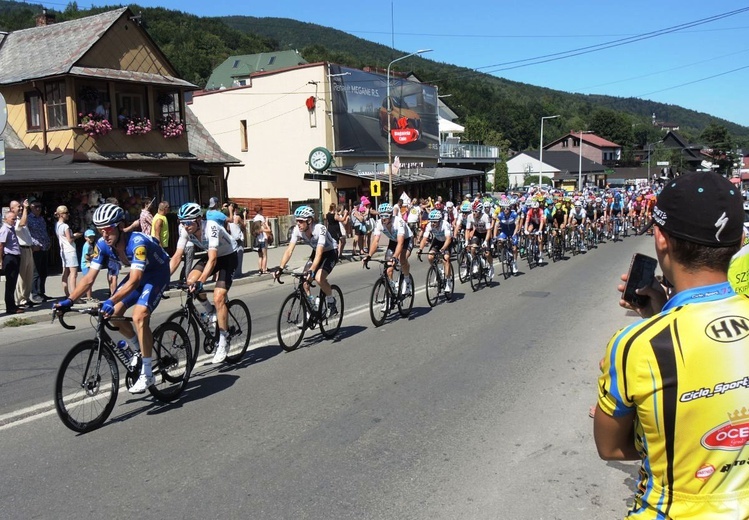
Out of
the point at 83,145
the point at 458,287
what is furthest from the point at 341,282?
the point at 83,145

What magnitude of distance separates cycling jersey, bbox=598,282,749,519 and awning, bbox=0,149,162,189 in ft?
58.7

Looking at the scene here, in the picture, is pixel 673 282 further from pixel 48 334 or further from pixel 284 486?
pixel 48 334

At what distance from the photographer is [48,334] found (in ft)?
35.6

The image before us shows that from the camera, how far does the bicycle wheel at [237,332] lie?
27.3ft

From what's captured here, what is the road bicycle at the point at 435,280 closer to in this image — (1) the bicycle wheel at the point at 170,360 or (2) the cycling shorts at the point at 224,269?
(2) the cycling shorts at the point at 224,269

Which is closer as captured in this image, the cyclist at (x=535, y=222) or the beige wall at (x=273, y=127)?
the cyclist at (x=535, y=222)

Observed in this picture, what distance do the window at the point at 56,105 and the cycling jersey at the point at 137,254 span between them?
17926 mm

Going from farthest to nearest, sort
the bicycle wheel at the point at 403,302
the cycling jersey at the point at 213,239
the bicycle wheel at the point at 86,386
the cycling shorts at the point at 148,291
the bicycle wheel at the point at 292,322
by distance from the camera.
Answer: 1. the bicycle wheel at the point at 403,302
2. the bicycle wheel at the point at 292,322
3. the cycling jersey at the point at 213,239
4. the cycling shorts at the point at 148,291
5. the bicycle wheel at the point at 86,386

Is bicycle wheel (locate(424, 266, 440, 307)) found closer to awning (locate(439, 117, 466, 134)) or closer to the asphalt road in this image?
the asphalt road

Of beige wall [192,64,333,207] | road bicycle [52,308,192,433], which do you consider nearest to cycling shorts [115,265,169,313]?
road bicycle [52,308,192,433]

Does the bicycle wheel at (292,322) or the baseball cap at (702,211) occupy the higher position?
the baseball cap at (702,211)

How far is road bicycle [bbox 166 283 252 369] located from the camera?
7633 millimetres

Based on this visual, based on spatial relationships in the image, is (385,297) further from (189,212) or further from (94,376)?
(94,376)

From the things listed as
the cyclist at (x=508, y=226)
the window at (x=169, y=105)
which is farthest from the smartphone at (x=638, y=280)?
the window at (x=169, y=105)
